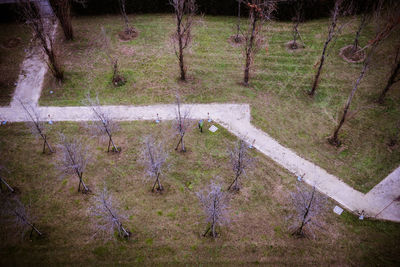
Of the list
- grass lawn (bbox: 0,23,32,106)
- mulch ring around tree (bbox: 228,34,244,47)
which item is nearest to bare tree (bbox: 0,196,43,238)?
grass lawn (bbox: 0,23,32,106)

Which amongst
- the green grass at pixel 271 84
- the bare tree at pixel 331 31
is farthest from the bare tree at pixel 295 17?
the bare tree at pixel 331 31

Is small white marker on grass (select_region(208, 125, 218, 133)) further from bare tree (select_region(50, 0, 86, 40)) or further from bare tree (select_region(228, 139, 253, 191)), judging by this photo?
bare tree (select_region(50, 0, 86, 40))

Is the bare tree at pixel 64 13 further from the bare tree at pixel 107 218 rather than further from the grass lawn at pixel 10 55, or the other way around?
the bare tree at pixel 107 218

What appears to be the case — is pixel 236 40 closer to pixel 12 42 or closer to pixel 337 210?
pixel 337 210

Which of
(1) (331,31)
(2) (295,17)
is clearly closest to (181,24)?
(1) (331,31)

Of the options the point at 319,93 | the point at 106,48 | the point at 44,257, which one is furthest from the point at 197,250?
the point at 106,48
